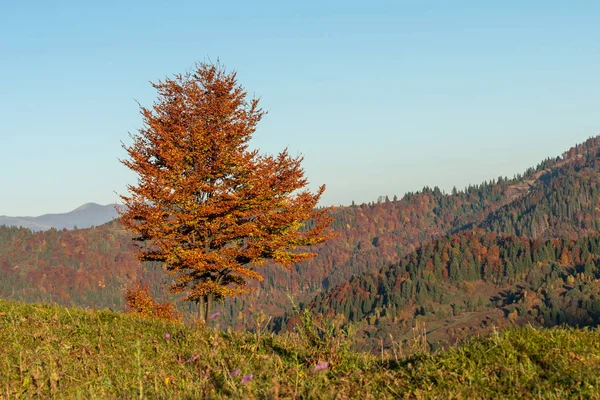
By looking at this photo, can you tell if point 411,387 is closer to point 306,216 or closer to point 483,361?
point 483,361

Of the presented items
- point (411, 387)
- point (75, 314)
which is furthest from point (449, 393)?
point (75, 314)

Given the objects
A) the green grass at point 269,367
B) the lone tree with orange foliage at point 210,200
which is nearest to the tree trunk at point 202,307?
the lone tree with orange foliage at point 210,200

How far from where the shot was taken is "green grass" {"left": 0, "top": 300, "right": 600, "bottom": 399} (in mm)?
5652

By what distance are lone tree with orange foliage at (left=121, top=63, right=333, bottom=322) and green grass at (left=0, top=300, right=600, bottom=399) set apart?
48.9ft

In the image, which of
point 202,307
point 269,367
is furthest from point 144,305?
point 269,367

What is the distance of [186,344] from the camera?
→ 913 centimetres

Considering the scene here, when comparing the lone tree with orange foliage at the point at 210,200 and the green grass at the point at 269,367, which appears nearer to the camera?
the green grass at the point at 269,367

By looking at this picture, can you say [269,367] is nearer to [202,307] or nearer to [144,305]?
[202,307]

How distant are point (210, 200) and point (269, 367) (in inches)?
755

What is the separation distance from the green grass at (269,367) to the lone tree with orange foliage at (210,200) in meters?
14.9

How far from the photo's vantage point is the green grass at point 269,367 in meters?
5.65

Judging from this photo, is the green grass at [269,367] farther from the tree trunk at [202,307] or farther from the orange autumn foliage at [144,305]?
the orange autumn foliage at [144,305]

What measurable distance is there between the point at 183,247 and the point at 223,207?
3323 millimetres

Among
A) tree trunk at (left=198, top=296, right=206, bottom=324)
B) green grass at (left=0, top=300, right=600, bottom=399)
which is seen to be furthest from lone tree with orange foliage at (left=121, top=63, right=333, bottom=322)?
green grass at (left=0, top=300, right=600, bottom=399)
